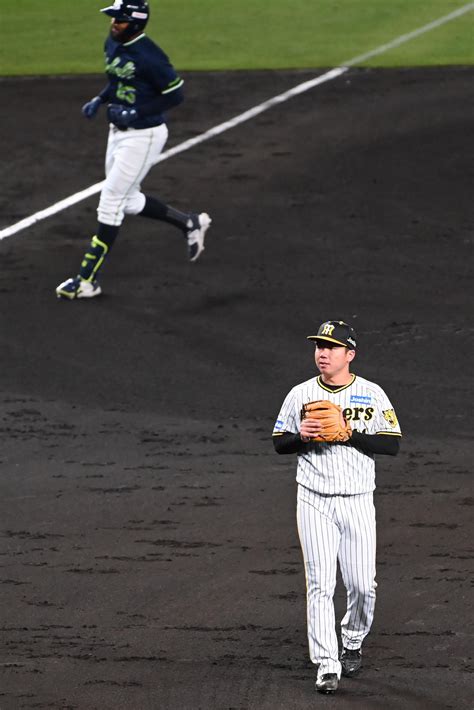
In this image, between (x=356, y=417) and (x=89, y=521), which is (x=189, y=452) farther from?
(x=356, y=417)

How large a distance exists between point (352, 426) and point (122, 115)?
598 cm

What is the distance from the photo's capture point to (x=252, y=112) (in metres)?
17.0

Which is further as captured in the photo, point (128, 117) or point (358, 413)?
point (128, 117)

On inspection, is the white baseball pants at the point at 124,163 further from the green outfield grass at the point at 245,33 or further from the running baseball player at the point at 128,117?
the green outfield grass at the point at 245,33

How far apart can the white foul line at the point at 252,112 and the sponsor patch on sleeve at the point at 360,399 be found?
7747 mm

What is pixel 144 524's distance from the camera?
8766 mm

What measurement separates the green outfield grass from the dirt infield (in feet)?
3.01

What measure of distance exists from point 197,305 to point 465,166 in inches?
159

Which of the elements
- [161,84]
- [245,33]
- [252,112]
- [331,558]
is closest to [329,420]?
[331,558]

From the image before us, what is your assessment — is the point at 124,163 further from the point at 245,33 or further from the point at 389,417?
the point at 245,33

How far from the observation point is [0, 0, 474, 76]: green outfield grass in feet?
63.2

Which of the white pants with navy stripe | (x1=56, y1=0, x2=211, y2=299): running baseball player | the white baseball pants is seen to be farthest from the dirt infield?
the white baseball pants

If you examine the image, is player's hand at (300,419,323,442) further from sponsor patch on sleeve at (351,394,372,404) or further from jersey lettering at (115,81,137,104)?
jersey lettering at (115,81,137,104)

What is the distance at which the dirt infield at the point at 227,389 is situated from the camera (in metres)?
7.24
